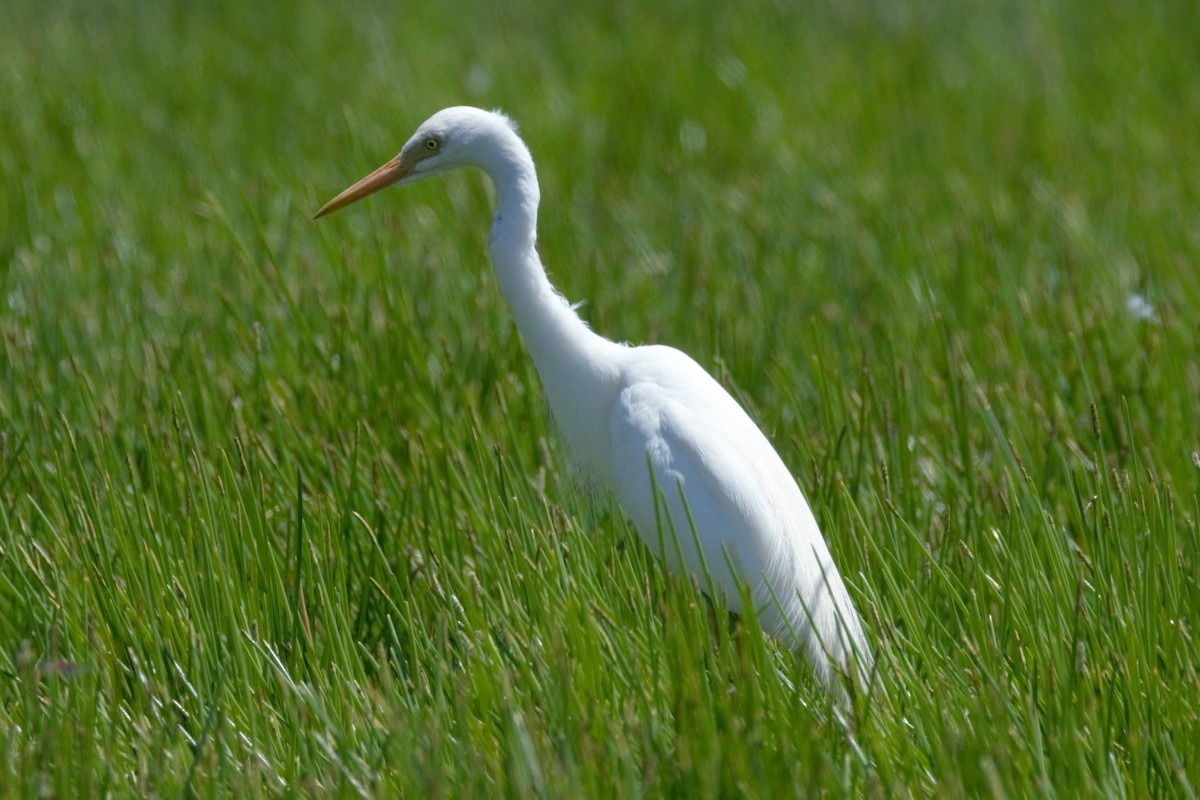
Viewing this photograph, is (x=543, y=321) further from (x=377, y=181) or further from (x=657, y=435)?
(x=377, y=181)

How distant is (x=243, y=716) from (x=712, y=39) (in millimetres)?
5633

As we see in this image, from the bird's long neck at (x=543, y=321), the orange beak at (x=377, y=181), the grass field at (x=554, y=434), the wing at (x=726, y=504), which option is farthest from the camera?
the orange beak at (x=377, y=181)

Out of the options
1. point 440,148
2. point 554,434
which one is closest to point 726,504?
point 554,434

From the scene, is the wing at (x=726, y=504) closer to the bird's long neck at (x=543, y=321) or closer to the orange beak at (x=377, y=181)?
the bird's long neck at (x=543, y=321)

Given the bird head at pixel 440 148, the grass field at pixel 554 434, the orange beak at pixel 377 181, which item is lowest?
the grass field at pixel 554 434

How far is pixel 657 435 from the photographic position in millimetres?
2713

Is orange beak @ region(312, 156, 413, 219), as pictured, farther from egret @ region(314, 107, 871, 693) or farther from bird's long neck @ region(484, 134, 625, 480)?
bird's long neck @ region(484, 134, 625, 480)

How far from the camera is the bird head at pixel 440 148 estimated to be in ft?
9.29

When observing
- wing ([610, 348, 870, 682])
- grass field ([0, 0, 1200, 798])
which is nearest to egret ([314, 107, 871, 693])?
wing ([610, 348, 870, 682])

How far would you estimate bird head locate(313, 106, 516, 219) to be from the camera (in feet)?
9.29

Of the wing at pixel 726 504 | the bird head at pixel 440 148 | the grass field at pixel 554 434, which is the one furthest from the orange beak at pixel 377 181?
the wing at pixel 726 504

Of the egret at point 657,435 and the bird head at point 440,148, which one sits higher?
the bird head at point 440,148

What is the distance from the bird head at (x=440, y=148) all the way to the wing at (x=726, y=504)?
60 cm

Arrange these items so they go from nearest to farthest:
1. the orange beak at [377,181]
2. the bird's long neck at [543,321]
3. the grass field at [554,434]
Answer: the grass field at [554,434]
the bird's long neck at [543,321]
the orange beak at [377,181]
